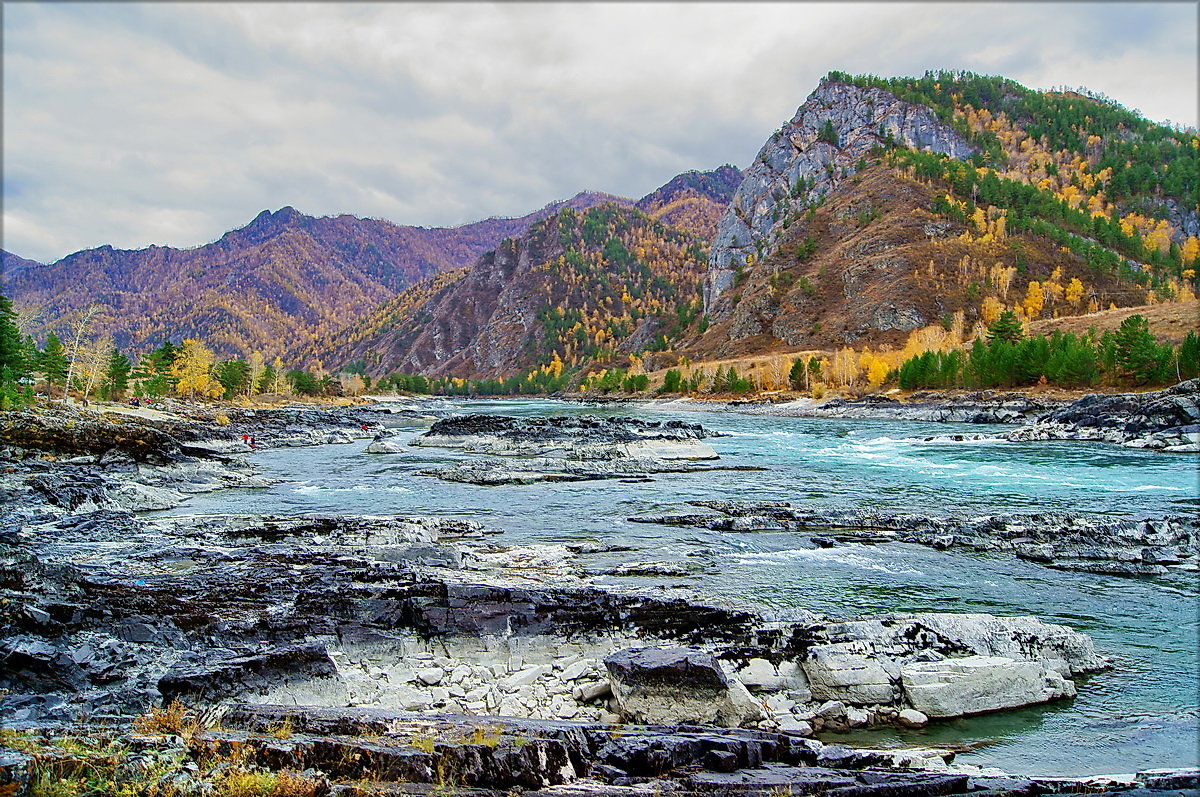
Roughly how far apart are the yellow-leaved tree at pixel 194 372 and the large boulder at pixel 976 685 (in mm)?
103338

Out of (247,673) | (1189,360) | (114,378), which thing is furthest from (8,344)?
(1189,360)

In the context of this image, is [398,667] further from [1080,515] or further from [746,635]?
[1080,515]

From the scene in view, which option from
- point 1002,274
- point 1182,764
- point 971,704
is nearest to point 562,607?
point 971,704

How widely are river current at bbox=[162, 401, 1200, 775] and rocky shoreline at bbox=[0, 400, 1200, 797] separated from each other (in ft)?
3.36

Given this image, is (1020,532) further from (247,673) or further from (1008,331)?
(1008,331)

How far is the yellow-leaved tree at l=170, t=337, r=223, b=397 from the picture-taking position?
91.9 meters

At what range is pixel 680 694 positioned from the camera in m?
10.2

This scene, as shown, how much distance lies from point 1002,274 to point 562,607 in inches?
8073

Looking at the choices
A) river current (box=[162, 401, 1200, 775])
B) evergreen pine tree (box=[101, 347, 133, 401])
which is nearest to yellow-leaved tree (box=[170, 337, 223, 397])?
evergreen pine tree (box=[101, 347, 133, 401])

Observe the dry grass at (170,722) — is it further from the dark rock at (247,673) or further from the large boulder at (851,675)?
the large boulder at (851,675)

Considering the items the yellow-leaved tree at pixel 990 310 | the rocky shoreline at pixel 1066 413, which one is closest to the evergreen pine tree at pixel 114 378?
the rocky shoreline at pixel 1066 413

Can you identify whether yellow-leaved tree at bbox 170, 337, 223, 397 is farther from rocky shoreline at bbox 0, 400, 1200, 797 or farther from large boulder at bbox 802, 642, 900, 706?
large boulder at bbox 802, 642, 900, 706

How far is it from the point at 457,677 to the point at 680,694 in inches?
159

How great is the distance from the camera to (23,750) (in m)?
6.29
